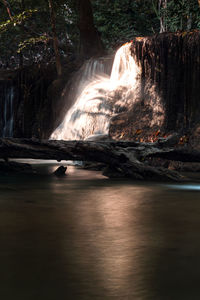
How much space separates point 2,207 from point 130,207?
164 cm

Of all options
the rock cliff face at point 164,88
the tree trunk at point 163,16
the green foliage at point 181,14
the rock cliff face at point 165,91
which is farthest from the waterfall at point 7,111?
the rock cliff face at point 165,91

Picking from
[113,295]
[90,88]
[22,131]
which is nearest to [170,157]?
[113,295]

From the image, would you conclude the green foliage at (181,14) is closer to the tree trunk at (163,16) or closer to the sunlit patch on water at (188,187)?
the tree trunk at (163,16)

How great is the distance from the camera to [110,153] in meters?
9.32

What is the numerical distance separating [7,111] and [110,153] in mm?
15376

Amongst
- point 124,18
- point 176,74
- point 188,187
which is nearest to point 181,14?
point 176,74

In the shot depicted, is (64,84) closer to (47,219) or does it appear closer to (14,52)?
(14,52)

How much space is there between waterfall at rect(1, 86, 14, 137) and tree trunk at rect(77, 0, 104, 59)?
419cm

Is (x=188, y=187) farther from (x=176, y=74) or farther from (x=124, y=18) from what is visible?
(x=124, y=18)

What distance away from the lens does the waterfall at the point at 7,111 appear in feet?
77.3

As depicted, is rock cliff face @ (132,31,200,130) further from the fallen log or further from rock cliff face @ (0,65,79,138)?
rock cliff face @ (0,65,79,138)

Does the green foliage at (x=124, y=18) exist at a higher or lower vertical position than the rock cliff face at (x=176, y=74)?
higher

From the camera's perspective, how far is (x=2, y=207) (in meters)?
5.87

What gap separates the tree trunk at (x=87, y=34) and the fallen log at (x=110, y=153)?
13.7 m
